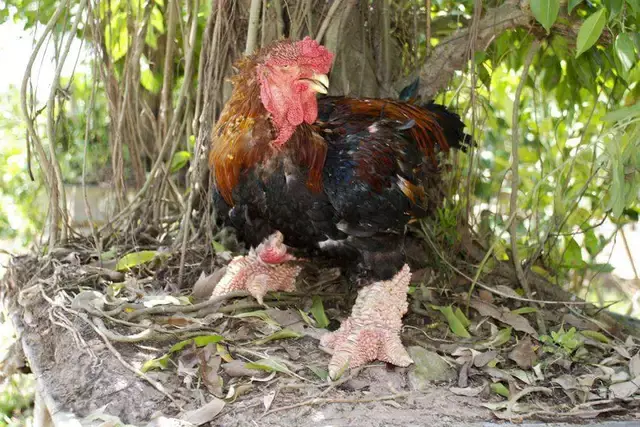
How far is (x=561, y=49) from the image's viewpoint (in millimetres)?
3453

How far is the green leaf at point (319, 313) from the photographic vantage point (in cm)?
285

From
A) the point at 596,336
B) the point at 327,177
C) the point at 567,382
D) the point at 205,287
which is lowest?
the point at 596,336

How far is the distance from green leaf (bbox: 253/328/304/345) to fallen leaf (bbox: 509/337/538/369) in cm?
87

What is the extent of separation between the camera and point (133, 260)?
320 cm

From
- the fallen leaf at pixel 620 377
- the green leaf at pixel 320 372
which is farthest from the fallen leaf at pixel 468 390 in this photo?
the fallen leaf at pixel 620 377

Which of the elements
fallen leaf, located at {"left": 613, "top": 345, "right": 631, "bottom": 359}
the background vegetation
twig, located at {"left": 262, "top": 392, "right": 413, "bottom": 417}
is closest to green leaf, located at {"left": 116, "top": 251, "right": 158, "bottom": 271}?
the background vegetation

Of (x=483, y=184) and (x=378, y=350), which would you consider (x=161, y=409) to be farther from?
(x=483, y=184)

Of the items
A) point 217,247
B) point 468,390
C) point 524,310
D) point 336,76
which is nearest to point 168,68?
point 336,76

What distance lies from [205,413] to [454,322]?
1282mm

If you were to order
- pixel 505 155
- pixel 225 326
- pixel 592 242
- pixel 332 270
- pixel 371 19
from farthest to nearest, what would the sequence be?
pixel 505 155 < pixel 592 242 < pixel 371 19 < pixel 332 270 < pixel 225 326

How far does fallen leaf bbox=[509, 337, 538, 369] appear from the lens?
2.63 m

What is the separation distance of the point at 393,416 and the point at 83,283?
161 cm

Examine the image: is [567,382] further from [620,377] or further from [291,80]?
[291,80]

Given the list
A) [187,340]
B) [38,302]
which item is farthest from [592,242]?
[38,302]
